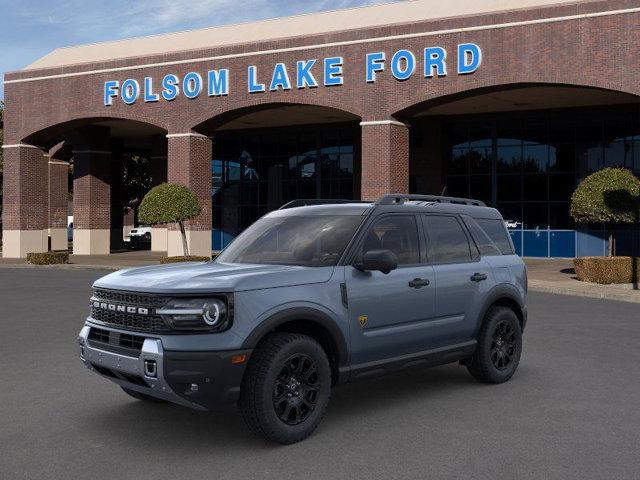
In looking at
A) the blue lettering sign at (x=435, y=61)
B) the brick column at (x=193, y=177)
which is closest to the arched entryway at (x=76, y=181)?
the brick column at (x=193, y=177)

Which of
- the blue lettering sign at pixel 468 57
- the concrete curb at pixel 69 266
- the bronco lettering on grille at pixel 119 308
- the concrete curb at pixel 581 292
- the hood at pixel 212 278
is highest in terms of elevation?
the blue lettering sign at pixel 468 57

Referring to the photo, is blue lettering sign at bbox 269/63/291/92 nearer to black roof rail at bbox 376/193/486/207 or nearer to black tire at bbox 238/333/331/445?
black roof rail at bbox 376/193/486/207

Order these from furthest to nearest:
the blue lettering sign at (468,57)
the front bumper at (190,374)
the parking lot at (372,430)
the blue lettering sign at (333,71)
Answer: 1. the blue lettering sign at (333,71)
2. the blue lettering sign at (468,57)
3. the front bumper at (190,374)
4. the parking lot at (372,430)

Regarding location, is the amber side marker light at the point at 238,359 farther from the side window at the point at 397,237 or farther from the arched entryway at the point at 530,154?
the arched entryway at the point at 530,154

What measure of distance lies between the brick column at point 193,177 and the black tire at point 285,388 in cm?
2767

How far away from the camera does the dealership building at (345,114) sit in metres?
26.8

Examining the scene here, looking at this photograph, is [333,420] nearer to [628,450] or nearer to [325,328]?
[325,328]

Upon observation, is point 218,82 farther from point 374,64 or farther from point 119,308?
point 119,308

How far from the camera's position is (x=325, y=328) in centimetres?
618

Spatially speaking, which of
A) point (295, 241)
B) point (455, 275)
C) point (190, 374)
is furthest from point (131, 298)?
point (455, 275)

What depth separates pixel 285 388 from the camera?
19.2ft

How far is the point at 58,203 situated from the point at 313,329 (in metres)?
40.3

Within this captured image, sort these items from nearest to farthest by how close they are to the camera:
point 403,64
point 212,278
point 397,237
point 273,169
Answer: point 212,278 < point 397,237 < point 403,64 < point 273,169

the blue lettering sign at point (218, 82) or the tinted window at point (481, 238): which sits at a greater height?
the blue lettering sign at point (218, 82)
